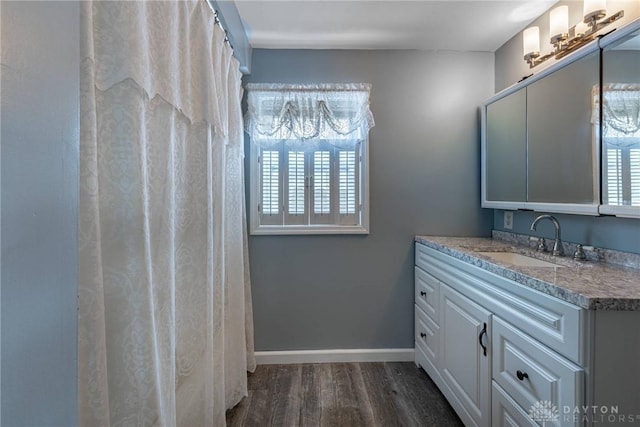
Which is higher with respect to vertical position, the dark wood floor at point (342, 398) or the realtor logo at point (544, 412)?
the realtor logo at point (544, 412)

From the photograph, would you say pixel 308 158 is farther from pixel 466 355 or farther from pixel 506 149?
pixel 466 355

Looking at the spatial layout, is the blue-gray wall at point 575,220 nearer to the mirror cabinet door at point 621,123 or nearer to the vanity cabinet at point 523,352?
the mirror cabinet door at point 621,123

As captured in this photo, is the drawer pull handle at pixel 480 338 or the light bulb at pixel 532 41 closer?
the drawer pull handle at pixel 480 338

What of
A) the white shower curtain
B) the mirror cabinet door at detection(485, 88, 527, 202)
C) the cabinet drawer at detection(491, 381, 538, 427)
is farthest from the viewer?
the mirror cabinet door at detection(485, 88, 527, 202)

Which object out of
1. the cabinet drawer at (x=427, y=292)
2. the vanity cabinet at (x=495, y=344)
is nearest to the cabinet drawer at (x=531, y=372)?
the vanity cabinet at (x=495, y=344)

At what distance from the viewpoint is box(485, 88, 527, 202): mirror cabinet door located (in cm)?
188

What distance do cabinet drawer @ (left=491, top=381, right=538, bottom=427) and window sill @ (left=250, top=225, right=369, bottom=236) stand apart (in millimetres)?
1235

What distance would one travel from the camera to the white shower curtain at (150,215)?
0.75 m

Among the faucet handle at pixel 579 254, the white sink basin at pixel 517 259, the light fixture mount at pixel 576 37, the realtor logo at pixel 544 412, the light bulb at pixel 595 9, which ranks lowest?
the realtor logo at pixel 544 412

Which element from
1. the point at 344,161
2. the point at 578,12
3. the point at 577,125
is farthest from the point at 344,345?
the point at 578,12

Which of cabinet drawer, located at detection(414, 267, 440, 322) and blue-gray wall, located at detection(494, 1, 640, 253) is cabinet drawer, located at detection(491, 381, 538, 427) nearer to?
cabinet drawer, located at detection(414, 267, 440, 322)

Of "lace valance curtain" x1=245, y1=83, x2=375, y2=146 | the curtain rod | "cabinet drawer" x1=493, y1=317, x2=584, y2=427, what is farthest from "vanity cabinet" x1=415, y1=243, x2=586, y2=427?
the curtain rod

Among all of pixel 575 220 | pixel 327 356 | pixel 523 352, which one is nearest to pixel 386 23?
pixel 575 220

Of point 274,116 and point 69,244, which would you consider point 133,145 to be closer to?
point 69,244
